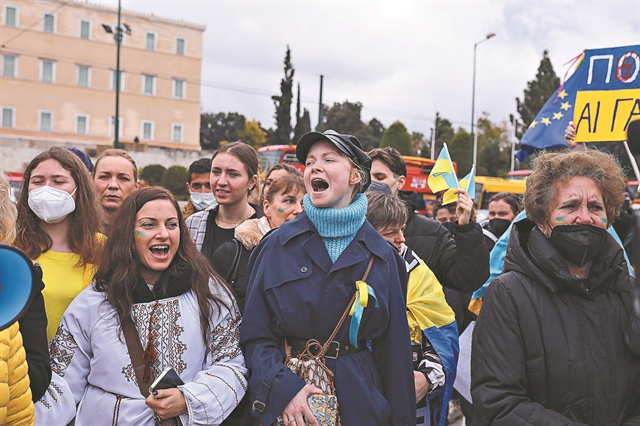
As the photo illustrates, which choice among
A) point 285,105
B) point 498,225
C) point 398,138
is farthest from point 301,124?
point 498,225

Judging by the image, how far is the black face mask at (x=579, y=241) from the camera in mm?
2654

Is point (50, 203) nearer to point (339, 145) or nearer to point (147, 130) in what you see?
point (339, 145)

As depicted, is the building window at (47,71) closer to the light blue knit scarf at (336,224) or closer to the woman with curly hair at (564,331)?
the light blue knit scarf at (336,224)

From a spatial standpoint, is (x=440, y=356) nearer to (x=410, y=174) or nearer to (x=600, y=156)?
(x=600, y=156)

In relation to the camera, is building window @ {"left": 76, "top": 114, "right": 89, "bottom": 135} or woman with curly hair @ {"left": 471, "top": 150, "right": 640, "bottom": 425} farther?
building window @ {"left": 76, "top": 114, "right": 89, "bottom": 135}

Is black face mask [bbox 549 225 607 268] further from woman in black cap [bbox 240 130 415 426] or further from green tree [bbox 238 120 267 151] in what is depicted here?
green tree [bbox 238 120 267 151]

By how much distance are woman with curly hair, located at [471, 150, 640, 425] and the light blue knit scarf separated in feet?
2.30

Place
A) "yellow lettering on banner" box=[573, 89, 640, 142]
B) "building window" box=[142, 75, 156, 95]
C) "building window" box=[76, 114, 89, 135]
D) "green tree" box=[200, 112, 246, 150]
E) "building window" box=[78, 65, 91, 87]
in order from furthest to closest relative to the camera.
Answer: "green tree" box=[200, 112, 246, 150], "building window" box=[142, 75, 156, 95], "building window" box=[78, 65, 91, 87], "building window" box=[76, 114, 89, 135], "yellow lettering on banner" box=[573, 89, 640, 142]

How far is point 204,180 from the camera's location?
5.54 meters

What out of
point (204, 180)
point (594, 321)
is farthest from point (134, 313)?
point (204, 180)

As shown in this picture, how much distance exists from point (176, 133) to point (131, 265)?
53.0 metres

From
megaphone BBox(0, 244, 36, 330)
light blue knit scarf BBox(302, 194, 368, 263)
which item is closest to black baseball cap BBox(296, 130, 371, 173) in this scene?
light blue knit scarf BBox(302, 194, 368, 263)

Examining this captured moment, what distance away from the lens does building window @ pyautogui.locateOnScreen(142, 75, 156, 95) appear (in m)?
52.3

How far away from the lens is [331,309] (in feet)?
8.99
